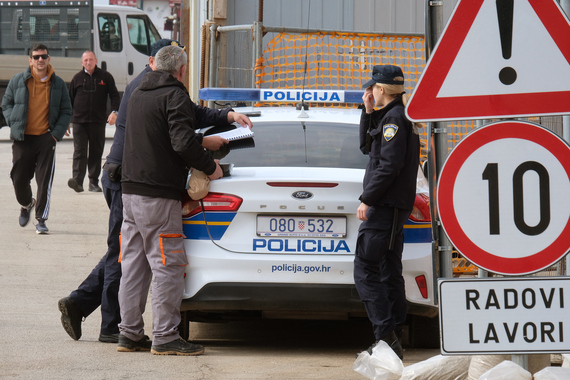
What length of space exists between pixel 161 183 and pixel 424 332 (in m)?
1.86

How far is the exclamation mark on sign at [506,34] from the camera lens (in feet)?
11.3

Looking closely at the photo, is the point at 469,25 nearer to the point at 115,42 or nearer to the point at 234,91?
the point at 234,91

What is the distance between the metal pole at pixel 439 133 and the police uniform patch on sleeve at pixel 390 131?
3.54 feet

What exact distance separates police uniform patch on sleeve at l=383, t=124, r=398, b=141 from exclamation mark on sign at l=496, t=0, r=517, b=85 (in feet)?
6.50

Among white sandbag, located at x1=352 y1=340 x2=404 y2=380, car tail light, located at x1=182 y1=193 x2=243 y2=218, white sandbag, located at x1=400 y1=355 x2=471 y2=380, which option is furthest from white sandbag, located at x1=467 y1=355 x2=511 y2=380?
car tail light, located at x1=182 y1=193 x2=243 y2=218

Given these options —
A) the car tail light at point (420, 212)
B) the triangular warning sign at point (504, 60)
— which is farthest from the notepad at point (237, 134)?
the triangular warning sign at point (504, 60)

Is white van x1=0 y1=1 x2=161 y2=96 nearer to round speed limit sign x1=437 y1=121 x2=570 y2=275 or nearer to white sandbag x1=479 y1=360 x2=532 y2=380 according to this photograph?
white sandbag x1=479 y1=360 x2=532 y2=380

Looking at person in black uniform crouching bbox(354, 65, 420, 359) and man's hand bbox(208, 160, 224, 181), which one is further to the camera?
man's hand bbox(208, 160, 224, 181)

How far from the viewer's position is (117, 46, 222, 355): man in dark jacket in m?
5.54

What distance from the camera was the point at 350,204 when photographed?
5.51 m

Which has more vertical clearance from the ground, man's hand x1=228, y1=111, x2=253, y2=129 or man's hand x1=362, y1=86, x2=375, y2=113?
man's hand x1=362, y1=86, x2=375, y2=113

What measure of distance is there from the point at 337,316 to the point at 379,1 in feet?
30.4

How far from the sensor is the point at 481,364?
13.5ft

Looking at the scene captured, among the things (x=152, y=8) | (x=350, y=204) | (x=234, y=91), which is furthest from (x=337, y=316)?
(x=152, y=8)
